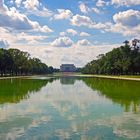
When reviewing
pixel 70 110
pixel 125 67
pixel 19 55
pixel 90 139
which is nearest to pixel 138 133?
pixel 90 139

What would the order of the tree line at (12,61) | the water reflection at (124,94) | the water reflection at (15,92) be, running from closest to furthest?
1. the water reflection at (124,94)
2. the water reflection at (15,92)
3. the tree line at (12,61)

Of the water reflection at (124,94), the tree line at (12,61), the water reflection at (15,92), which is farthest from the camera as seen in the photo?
the tree line at (12,61)

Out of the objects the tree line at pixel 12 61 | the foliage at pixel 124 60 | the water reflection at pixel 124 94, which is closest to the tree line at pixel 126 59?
the foliage at pixel 124 60

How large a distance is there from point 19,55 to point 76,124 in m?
122

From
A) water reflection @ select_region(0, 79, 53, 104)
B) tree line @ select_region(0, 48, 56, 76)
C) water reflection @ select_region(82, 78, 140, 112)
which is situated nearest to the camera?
water reflection @ select_region(82, 78, 140, 112)

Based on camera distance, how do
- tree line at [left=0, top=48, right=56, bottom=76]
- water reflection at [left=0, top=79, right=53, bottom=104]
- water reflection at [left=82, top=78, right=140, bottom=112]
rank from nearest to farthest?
1. water reflection at [left=82, top=78, right=140, bottom=112]
2. water reflection at [left=0, top=79, right=53, bottom=104]
3. tree line at [left=0, top=48, right=56, bottom=76]

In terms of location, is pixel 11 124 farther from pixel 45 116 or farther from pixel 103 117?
pixel 103 117

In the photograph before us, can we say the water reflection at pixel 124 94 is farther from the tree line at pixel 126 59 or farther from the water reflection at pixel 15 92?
the tree line at pixel 126 59

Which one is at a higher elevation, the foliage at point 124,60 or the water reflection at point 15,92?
the foliage at point 124,60

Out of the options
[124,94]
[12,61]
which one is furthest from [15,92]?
[12,61]

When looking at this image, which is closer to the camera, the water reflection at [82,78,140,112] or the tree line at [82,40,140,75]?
the water reflection at [82,78,140,112]

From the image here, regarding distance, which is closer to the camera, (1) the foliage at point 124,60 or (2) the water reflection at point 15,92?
(2) the water reflection at point 15,92

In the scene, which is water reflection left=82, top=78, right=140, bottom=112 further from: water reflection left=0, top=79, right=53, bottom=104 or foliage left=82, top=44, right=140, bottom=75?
foliage left=82, top=44, right=140, bottom=75

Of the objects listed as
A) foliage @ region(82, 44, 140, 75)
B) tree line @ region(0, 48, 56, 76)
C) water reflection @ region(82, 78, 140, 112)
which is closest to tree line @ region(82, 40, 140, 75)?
foliage @ region(82, 44, 140, 75)
